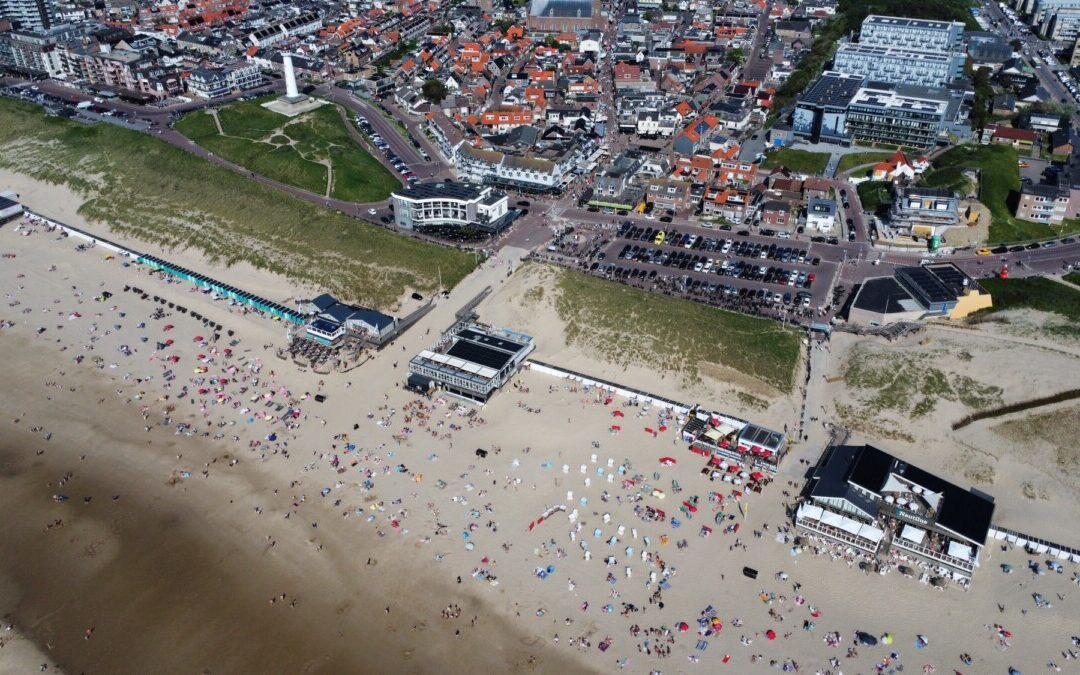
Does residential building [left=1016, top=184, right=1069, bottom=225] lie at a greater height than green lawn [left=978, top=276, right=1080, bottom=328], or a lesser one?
greater

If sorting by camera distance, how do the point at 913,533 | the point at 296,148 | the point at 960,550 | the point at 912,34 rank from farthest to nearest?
the point at 912,34 → the point at 296,148 → the point at 913,533 → the point at 960,550

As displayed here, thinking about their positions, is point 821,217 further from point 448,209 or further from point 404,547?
point 404,547

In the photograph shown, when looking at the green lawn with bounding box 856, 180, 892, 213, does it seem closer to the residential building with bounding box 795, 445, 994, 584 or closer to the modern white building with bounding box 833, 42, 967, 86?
the modern white building with bounding box 833, 42, 967, 86

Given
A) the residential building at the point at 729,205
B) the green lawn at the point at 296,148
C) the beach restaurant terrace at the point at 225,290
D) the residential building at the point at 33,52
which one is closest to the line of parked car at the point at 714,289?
the residential building at the point at 729,205

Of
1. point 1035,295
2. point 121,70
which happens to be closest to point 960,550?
point 1035,295

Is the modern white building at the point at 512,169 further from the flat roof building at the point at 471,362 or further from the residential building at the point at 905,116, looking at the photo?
the residential building at the point at 905,116

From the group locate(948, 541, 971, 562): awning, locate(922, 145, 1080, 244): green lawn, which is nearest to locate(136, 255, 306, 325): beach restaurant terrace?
locate(948, 541, 971, 562): awning
